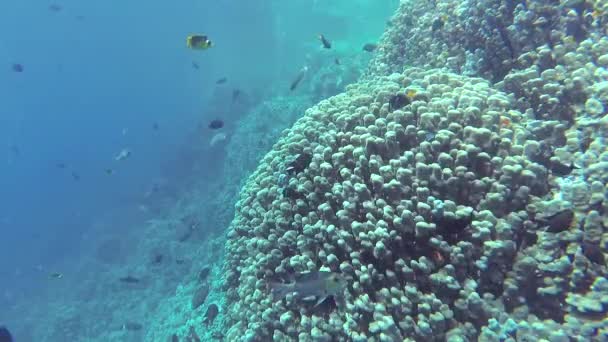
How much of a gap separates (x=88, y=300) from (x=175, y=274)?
5543mm

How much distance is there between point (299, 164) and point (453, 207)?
1737 millimetres

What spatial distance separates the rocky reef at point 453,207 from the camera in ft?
8.93

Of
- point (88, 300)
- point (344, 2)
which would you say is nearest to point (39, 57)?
point (344, 2)

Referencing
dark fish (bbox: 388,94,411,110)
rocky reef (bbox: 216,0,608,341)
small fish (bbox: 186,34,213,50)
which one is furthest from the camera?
small fish (bbox: 186,34,213,50)

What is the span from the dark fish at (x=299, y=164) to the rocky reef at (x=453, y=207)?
20 mm

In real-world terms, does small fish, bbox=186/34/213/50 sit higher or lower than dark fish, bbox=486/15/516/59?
higher

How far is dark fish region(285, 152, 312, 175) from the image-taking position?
405 centimetres

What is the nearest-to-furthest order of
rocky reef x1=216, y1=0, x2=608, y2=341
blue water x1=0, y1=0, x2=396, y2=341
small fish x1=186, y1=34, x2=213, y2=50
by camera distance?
rocky reef x1=216, y1=0, x2=608, y2=341
small fish x1=186, y1=34, x2=213, y2=50
blue water x1=0, y1=0, x2=396, y2=341

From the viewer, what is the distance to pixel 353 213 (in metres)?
3.48

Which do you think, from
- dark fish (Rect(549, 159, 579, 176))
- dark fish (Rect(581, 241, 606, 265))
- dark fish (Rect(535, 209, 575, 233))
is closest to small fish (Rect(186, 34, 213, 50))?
dark fish (Rect(549, 159, 579, 176))

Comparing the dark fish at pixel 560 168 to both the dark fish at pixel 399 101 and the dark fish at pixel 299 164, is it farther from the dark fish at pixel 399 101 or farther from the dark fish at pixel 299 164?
the dark fish at pixel 299 164

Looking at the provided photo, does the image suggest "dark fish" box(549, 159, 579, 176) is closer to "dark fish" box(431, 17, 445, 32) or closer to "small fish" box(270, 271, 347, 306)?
"small fish" box(270, 271, 347, 306)

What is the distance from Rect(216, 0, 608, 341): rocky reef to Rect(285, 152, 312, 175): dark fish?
20 mm

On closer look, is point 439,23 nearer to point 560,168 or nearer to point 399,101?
point 399,101
